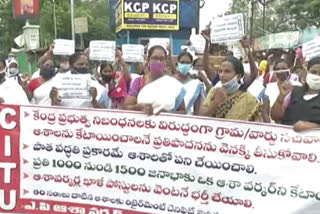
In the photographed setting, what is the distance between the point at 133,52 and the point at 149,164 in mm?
2937

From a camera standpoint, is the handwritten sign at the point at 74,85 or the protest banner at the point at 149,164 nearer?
the protest banner at the point at 149,164

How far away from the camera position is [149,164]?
497cm

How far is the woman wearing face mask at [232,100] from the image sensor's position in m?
4.97

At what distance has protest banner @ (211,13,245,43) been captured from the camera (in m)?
5.81

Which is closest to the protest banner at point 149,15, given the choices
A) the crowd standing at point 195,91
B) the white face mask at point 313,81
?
the crowd standing at point 195,91

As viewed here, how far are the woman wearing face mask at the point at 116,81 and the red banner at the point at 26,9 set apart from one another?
17106 mm

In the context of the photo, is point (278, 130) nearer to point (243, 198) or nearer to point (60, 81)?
point (243, 198)

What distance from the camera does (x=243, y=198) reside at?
4.77 m

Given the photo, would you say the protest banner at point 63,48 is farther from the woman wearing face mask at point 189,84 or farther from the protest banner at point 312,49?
the protest banner at point 312,49

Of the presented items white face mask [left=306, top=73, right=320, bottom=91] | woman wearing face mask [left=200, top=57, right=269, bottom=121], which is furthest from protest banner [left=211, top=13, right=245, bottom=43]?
white face mask [left=306, top=73, right=320, bottom=91]

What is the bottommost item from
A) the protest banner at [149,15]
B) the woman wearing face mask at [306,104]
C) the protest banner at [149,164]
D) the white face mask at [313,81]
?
the protest banner at [149,164]

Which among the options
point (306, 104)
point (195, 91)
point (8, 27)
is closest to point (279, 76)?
point (195, 91)

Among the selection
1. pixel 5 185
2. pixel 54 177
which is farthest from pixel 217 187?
pixel 5 185

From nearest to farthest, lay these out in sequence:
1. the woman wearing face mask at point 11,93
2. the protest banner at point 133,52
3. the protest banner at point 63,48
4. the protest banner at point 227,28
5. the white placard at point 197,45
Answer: the woman wearing face mask at point 11,93, the protest banner at point 227,28, the protest banner at point 63,48, the white placard at point 197,45, the protest banner at point 133,52
